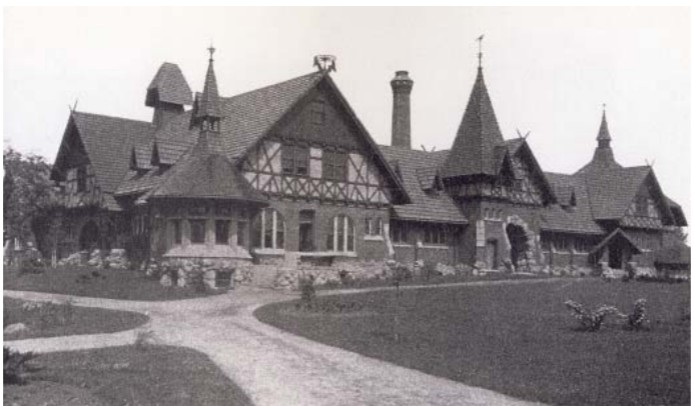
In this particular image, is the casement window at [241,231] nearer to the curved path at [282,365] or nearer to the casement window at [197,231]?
the casement window at [197,231]

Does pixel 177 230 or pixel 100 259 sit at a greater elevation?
pixel 177 230

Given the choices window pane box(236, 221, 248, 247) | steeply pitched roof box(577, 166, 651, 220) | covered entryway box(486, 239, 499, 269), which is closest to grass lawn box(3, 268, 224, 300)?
window pane box(236, 221, 248, 247)

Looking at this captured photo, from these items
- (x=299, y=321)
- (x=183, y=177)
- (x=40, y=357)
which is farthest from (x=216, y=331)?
(x=183, y=177)

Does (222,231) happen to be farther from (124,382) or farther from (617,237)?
(617,237)

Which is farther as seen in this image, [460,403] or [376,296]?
[376,296]

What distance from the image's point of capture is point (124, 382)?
433 inches

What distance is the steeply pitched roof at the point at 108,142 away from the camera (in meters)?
29.1

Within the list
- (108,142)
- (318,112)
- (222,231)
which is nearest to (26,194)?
(108,142)

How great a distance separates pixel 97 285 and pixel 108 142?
1030 centimetres

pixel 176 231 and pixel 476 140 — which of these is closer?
pixel 176 231

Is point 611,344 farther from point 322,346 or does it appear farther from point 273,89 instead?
point 273,89

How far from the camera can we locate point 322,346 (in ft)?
45.9

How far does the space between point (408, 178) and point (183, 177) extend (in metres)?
12.8

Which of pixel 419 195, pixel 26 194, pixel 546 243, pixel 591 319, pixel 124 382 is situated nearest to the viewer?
→ pixel 124 382
